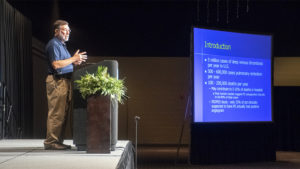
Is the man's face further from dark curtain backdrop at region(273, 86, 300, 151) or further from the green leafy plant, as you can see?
dark curtain backdrop at region(273, 86, 300, 151)

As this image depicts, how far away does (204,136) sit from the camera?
19.9ft

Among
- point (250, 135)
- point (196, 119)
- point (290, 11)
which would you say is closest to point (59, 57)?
point (196, 119)

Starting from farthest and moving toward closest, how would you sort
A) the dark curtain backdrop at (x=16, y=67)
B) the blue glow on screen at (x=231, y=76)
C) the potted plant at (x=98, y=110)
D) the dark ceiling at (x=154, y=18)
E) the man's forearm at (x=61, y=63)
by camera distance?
the dark ceiling at (x=154, y=18), the dark curtain backdrop at (x=16, y=67), the blue glow on screen at (x=231, y=76), the man's forearm at (x=61, y=63), the potted plant at (x=98, y=110)

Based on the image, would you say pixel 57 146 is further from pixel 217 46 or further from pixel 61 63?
pixel 217 46

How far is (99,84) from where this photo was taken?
348 centimetres

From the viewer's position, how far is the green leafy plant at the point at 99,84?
3484mm

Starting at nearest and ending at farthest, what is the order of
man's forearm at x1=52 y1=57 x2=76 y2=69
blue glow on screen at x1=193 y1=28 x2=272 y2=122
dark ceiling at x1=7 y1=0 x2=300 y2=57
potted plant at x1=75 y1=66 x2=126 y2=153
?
potted plant at x1=75 y1=66 x2=126 y2=153 → man's forearm at x1=52 y1=57 x2=76 y2=69 → blue glow on screen at x1=193 y1=28 x2=272 y2=122 → dark ceiling at x1=7 y1=0 x2=300 y2=57

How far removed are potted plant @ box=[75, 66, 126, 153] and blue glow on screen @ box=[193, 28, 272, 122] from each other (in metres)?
2.51

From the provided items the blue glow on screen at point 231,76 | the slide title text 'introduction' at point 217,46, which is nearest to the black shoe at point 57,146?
the blue glow on screen at point 231,76

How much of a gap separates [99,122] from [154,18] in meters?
6.27

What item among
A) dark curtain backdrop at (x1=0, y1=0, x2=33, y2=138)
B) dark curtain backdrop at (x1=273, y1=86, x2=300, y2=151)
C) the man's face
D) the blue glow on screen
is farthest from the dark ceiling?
the man's face

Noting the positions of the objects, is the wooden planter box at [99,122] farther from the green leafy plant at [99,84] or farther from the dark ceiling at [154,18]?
the dark ceiling at [154,18]

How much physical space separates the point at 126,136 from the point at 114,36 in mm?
2639

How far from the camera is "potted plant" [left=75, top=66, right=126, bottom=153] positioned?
11.4 ft
